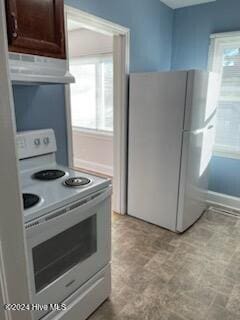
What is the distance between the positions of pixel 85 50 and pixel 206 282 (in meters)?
3.95

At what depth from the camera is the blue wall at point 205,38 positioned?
2783 millimetres

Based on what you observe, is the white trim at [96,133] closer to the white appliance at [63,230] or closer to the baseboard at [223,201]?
the baseboard at [223,201]

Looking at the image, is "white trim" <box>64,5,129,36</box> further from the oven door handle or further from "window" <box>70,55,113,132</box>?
"window" <box>70,55,113,132</box>

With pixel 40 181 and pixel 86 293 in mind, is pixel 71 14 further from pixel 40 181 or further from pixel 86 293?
pixel 86 293

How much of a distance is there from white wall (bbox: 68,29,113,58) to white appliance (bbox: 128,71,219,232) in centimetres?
178

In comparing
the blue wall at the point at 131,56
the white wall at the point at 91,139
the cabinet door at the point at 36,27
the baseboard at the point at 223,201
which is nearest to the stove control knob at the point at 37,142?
the blue wall at the point at 131,56

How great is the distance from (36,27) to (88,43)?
315 centimetres

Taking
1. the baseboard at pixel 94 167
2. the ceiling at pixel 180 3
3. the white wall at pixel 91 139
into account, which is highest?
the ceiling at pixel 180 3

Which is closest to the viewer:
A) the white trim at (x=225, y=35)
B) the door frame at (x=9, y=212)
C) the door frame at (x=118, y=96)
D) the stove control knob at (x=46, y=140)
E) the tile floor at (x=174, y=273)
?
the door frame at (x=9, y=212)

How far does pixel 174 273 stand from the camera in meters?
2.01

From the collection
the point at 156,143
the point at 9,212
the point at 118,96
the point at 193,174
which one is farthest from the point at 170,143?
the point at 9,212

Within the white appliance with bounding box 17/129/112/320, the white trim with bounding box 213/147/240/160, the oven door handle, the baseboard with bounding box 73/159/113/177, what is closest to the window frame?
the baseboard with bounding box 73/159/113/177

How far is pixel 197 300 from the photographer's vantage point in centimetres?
174

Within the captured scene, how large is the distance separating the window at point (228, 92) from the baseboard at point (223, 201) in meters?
0.54
